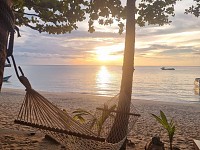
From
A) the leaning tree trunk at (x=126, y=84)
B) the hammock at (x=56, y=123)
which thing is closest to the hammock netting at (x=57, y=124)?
the hammock at (x=56, y=123)

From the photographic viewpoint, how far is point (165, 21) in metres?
6.59

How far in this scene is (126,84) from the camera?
17.1 feet

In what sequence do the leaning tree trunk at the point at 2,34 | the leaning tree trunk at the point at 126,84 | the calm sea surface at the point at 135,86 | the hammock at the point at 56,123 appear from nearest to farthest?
1. the leaning tree trunk at the point at 2,34
2. the hammock at the point at 56,123
3. the leaning tree trunk at the point at 126,84
4. the calm sea surface at the point at 135,86

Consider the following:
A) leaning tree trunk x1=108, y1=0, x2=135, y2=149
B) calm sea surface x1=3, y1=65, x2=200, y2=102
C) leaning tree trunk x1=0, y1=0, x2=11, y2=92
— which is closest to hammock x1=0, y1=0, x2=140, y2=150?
leaning tree trunk x1=0, y1=0, x2=11, y2=92

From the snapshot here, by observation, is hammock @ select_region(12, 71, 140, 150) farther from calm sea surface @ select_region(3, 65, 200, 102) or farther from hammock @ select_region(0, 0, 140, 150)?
calm sea surface @ select_region(3, 65, 200, 102)

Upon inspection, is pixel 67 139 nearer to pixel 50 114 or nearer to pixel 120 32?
pixel 50 114

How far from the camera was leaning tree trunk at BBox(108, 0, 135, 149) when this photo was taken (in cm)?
488

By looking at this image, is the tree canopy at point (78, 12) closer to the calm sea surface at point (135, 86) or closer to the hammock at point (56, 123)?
the hammock at point (56, 123)

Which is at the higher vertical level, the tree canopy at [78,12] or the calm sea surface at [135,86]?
the tree canopy at [78,12]

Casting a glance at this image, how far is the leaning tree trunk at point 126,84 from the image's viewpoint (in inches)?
192

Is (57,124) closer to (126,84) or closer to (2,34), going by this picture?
(2,34)

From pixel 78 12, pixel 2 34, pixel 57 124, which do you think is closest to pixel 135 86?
pixel 78 12

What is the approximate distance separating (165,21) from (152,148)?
3.24 metres

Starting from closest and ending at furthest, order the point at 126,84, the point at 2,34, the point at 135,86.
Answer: the point at 2,34 < the point at 126,84 < the point at 135,86
